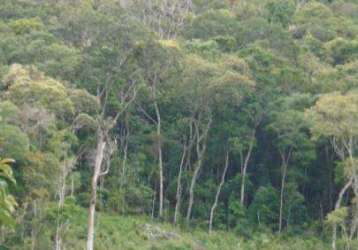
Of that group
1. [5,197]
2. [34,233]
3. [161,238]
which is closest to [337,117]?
[161,238]

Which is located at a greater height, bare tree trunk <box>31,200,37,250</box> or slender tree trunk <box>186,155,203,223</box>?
slender tree trunk <box>186,155,203,223</box>

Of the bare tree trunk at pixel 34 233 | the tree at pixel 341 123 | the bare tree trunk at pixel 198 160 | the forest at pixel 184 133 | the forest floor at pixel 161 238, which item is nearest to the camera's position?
the bare tree trunk at pixel 34 233

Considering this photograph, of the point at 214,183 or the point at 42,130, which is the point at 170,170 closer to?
the point at 214,183

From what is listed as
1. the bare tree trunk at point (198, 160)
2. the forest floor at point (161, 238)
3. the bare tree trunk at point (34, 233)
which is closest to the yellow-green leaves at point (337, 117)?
the forest floor at point (161, 238)

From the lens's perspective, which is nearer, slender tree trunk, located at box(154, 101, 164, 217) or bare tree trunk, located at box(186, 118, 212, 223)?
slender tree trunk, located at box(154, 101, 164, 217)

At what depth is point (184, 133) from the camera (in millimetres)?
29547

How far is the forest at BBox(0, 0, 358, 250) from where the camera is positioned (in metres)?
24.4

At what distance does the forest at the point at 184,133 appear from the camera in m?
24.4

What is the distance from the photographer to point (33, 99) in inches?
908

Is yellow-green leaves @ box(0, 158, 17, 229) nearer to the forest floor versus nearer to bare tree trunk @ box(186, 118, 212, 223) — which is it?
the forest floor

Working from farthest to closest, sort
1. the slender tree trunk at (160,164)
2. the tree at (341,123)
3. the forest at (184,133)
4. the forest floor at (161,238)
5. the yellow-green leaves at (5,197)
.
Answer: the slender tree trunk at (160,164) < the tree at (341,123) < the forest at (184,133) < the forest floor at (161,238) < the yellow-green leaves at (5,197)

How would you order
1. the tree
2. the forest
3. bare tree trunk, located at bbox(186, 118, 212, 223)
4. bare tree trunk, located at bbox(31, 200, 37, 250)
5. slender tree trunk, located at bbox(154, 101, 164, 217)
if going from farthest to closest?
1. bare tree trunk, located at bbox(186, 118, 212, 223)
2. slender tree trunk, located at bbox(154, 101, 164, 217)
3. the tree
4. the forest
5. bare tree trunk, located at bbox(31, 200, 37, 250)

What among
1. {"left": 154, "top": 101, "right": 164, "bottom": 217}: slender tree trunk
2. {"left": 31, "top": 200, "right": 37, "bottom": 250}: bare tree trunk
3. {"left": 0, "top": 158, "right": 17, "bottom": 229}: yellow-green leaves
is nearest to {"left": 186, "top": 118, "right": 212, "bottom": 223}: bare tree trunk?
{"left": 154, "top": 101, "right": 164, "bottom": 217}: slender tree trunk

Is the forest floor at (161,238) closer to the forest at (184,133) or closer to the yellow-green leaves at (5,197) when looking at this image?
the forest at (184,133)
